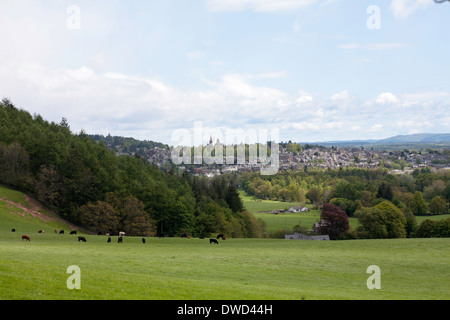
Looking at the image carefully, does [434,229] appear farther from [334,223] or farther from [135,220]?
[135,220]

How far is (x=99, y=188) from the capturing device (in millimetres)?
93375

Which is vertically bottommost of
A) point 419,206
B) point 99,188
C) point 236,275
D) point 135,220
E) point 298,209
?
point 298,209

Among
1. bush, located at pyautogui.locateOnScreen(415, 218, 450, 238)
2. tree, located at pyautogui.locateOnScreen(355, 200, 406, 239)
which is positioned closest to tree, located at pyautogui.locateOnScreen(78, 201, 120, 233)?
tree, located at pyautogui.locateOnScreen(355, 200, 406, 239)

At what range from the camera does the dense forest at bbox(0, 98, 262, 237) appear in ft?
282

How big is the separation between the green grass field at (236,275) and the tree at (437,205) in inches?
3968

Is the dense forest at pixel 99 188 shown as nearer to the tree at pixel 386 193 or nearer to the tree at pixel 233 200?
the tree at pixel 233 200

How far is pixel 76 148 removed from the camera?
331 ft

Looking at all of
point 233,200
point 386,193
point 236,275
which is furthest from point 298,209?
point 236,275

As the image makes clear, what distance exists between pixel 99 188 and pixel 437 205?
348 feet
